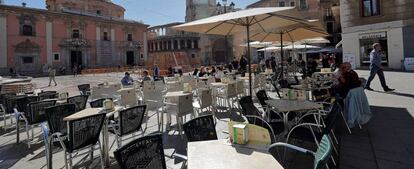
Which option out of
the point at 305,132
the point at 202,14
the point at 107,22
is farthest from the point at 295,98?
the point at 202,14

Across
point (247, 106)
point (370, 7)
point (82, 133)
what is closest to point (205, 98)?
point (247, 106)

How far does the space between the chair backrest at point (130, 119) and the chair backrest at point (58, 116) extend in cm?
98

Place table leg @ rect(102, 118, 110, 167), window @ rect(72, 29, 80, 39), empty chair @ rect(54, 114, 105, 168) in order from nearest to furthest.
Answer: empty chair @ rect(54, 114, 105, 168), table leg @ rect(102, 118, 110, 167), window @ rect(72, 29, 80, 39)

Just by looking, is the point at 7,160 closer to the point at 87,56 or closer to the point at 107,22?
the point at 87,56

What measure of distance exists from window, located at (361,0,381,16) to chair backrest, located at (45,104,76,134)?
21.7 meters

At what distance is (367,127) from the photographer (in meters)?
4.89

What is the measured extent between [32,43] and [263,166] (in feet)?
121

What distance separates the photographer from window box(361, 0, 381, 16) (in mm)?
19438

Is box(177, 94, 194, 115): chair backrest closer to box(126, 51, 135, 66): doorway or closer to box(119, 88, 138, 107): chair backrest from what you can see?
box(119, 88, 138, 107): chair backrest

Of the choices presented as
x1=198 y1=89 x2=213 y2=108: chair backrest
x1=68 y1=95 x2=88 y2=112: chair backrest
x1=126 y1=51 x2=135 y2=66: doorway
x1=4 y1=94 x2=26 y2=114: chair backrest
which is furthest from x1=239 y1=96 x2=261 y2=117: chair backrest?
x1=126 y1=51 x2=135 y2=66: doorway

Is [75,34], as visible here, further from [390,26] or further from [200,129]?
[200,129]

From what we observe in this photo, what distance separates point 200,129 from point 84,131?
151 cm

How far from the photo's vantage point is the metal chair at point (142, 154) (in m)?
2.06

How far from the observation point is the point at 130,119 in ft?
12.8
